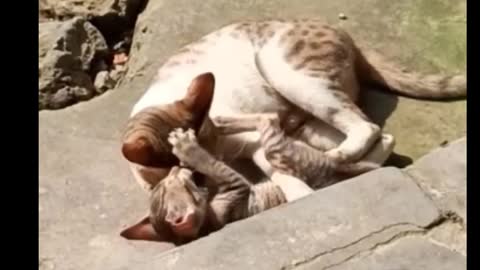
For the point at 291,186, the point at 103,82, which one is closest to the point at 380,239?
the point at 291,186

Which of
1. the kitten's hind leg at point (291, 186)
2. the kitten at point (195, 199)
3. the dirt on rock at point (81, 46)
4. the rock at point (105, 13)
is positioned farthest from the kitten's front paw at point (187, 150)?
the rock at point (105, 13)

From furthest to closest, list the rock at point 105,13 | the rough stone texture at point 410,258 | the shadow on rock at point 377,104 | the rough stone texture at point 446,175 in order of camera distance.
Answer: the rock at point 105,13 < the shadow on rock at point 377,104 < the rough stone texture at point 446,175 < the rough stone texture at point 410,258

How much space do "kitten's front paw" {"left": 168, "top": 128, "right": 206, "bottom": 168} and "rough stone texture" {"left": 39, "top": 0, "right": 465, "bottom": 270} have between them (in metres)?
0.29

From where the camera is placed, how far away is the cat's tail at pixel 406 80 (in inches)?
190

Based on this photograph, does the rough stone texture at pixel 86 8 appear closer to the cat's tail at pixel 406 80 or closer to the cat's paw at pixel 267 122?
the cat's tail at pixel 406 80

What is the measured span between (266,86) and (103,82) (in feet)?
3.19

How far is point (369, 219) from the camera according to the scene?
3803 millimetres

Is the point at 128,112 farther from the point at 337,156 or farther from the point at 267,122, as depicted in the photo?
the point at 337,156

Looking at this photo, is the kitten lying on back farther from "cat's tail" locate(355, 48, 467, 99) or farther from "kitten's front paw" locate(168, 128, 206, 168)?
"cat's tail" locate(355, 48, 467, 99)

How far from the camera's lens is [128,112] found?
4.96 m

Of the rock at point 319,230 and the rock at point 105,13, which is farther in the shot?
the rock at point 105,13

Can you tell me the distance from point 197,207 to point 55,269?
497 millimetres

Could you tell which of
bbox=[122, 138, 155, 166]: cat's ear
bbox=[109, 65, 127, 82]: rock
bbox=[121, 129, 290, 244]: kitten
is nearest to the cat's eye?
bbox=[121, 129, 290, 244]: kitten

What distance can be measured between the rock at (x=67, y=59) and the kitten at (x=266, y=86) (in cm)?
54
